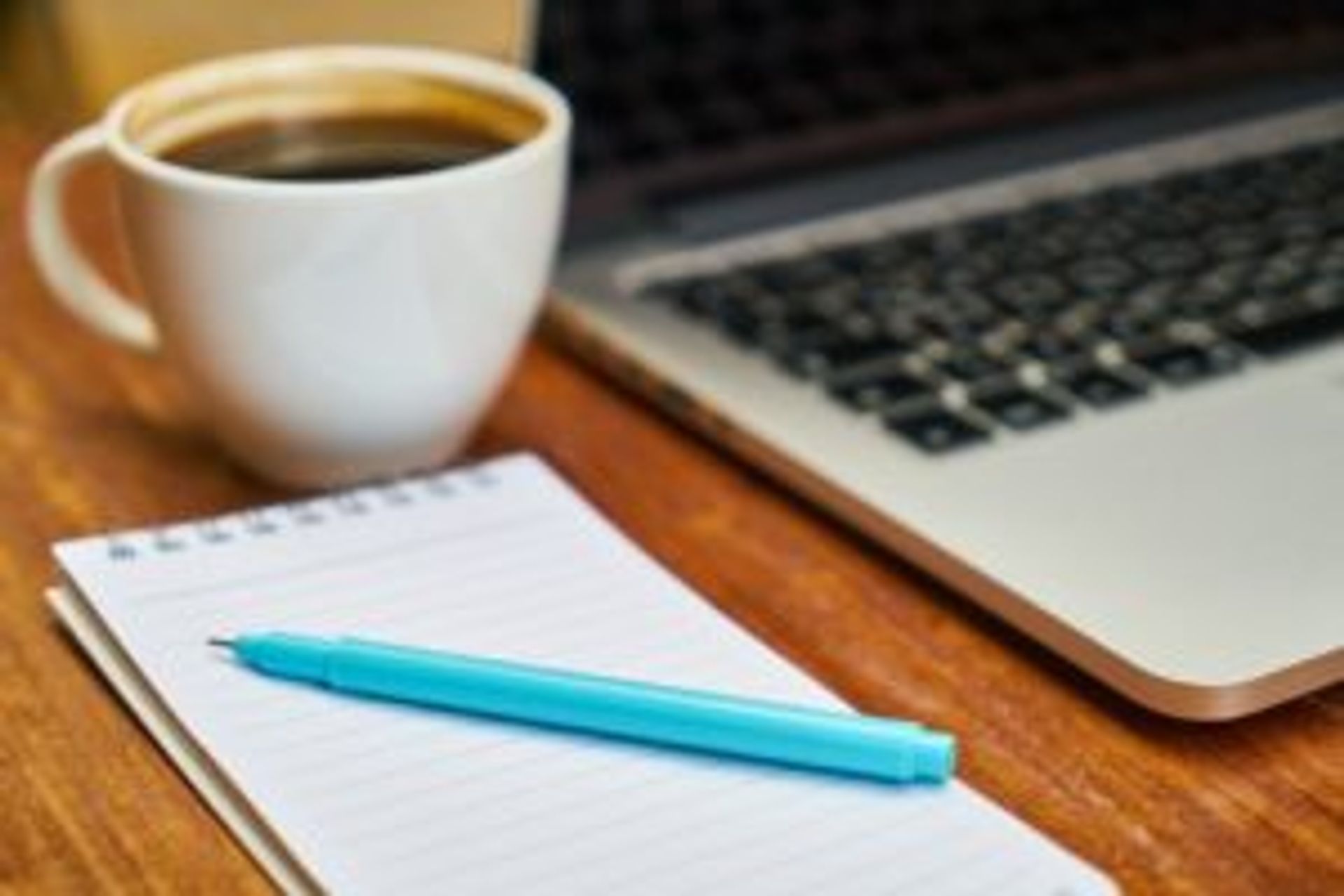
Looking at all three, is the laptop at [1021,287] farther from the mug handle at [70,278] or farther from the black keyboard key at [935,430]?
the mug handle at [70,278]

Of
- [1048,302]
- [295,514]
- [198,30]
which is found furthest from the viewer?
[198,30]

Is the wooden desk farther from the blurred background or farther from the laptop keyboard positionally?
the blurred background

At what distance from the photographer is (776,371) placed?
22.7 inches

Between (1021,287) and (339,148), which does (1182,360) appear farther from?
(339,148)

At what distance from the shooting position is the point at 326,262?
495 mm

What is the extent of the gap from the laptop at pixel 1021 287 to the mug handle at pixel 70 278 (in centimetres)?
13

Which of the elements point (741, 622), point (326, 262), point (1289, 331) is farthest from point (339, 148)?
point (1289, 331)

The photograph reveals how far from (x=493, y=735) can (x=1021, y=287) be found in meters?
0.27

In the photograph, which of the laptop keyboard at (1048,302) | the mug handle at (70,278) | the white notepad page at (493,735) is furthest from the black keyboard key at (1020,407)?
the mug handle at (70,278)

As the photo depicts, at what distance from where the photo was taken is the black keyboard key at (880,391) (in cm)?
Answer: 55

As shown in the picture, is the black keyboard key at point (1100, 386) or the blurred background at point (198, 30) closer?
the black keyboard key at point (1100, 386)

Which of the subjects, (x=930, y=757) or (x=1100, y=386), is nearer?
(x=930, y=757)

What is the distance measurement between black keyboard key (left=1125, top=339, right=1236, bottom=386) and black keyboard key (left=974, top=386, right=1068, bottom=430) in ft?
0.13

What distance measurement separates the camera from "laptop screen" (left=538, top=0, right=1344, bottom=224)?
2.27ft
